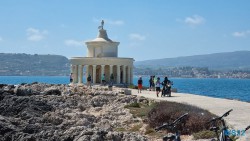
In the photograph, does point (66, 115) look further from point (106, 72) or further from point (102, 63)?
point (106, 72)

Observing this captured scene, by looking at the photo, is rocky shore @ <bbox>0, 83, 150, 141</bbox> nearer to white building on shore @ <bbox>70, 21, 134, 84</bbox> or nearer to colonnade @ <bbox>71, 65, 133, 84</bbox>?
white building on shore @ <bbox>70, 21, 134, 84</bbox>

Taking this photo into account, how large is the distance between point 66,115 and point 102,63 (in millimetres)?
20582

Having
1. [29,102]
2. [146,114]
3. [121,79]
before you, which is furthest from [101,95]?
[121,79]

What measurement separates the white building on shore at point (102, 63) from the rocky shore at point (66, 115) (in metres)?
5.68

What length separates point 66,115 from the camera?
2445cm

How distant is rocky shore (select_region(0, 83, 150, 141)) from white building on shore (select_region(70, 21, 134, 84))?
5.68 metres

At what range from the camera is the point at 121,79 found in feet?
153

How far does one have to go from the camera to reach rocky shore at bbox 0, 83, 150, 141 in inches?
657

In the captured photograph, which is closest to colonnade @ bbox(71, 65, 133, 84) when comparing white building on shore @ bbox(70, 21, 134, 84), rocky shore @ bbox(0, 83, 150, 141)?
white building on shore @ bbox(70, 21, 134, 84)

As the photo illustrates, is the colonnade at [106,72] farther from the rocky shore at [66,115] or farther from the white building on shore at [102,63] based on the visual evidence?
the rocky shore at [66,115]

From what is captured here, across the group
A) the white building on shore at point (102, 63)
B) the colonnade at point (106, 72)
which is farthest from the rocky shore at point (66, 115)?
the colonnade at point (106, 72)

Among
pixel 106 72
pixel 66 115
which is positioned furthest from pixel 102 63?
pixel 66 115

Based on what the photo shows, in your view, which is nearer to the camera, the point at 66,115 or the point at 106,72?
the point at 66,115

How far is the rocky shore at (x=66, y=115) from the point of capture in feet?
54.7
